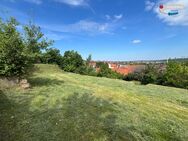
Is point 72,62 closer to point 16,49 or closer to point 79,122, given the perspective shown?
point 16,49

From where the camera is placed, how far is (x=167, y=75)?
36.6 m

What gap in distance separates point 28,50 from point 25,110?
15.1ft

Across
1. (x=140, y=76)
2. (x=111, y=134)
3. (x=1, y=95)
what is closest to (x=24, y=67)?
(x=1, y=95)

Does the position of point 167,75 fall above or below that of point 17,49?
below

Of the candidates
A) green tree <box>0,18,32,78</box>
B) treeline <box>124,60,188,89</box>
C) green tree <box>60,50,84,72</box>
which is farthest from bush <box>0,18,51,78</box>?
green tree <box>60,50,84,72</box>

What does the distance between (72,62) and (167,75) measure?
20917mm

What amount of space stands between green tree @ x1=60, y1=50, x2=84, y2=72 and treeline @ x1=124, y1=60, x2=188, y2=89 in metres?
12.9

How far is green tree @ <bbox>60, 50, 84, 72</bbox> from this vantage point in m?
43.1

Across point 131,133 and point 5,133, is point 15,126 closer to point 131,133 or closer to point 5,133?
point 5,133

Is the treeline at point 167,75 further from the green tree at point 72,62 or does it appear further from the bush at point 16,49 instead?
the bush at point 16,49

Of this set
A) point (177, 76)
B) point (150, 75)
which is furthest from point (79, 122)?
point (150, 75)

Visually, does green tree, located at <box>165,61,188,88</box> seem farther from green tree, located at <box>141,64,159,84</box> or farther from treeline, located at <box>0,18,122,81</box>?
treeline, located at <box>0,18,122,81</box>

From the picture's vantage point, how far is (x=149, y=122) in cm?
650

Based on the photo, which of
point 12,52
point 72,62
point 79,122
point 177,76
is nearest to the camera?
point 79,122
